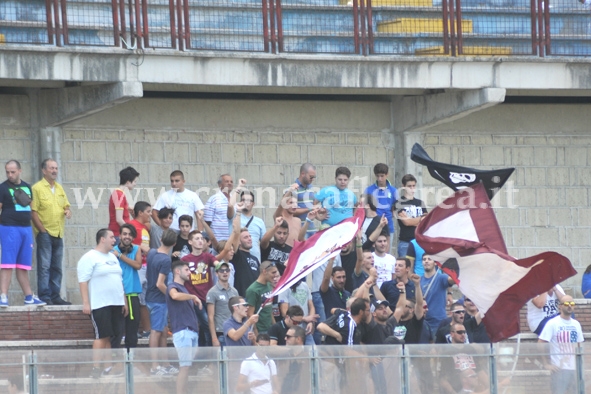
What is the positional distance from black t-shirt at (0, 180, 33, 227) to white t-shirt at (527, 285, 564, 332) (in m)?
6.26

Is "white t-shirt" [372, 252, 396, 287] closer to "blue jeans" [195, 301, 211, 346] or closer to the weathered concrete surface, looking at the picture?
"blue jeans" [195, 301, 211, 346]

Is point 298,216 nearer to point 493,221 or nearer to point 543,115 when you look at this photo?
point 493,221

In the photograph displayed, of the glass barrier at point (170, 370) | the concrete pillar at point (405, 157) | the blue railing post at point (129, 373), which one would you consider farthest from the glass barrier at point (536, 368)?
the concrete pillar at point (405, 157)

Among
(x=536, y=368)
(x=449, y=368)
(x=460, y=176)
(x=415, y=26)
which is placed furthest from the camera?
(x=415, y=26)

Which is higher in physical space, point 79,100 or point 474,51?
point 474,51

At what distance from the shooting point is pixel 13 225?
16922 millimetres

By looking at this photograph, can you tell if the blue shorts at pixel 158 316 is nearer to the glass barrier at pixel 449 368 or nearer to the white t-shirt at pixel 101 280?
the white t-shirt at pixel 101 280

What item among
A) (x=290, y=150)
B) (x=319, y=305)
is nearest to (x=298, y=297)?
(x=319, y=305)

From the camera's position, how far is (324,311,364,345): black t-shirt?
597 inches

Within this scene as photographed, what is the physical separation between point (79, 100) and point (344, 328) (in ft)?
18.5

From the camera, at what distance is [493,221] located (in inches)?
604

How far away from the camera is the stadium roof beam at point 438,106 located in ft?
64.6

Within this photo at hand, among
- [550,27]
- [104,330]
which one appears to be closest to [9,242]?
[104,330]

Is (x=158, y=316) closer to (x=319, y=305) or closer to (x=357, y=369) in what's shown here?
(x=319, y=305)
